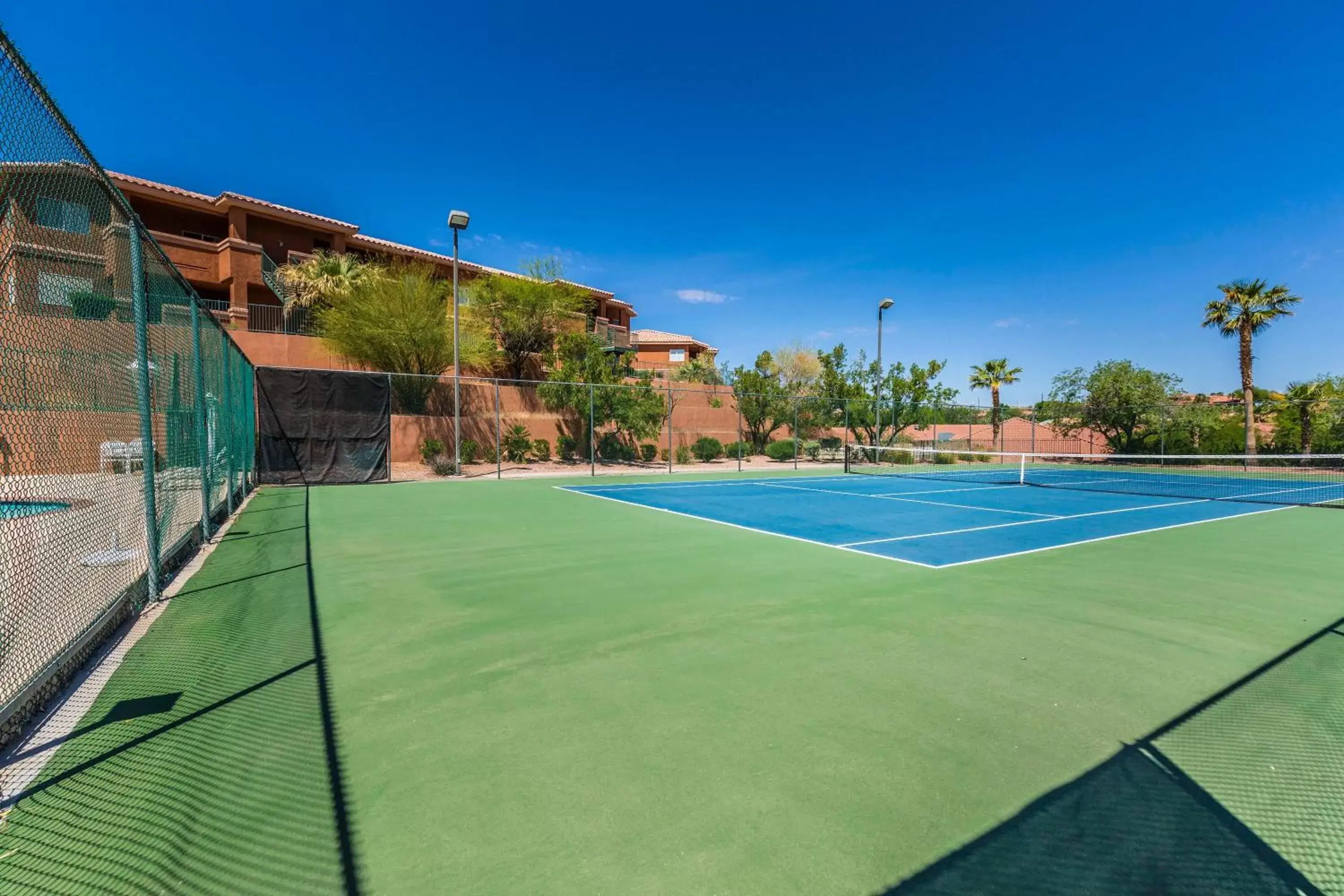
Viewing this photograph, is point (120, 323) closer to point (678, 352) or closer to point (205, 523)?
point (205, 523)

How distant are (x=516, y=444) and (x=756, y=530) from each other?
1442cm

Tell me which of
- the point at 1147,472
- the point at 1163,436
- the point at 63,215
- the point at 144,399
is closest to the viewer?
the point at 63,215

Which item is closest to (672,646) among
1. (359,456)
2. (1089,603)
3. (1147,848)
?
(1147,848)

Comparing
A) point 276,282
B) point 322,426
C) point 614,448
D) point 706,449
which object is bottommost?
point 706,449

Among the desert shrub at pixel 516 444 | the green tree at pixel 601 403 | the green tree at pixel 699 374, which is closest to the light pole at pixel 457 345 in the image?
the desert shrub at pixel 516 444

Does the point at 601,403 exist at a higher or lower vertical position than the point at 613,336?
lower

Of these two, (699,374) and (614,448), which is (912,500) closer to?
(614,448)

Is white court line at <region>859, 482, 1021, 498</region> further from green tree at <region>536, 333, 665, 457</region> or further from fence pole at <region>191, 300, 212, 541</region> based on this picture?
fence pole at <region>191, 300, 212, 541</region>

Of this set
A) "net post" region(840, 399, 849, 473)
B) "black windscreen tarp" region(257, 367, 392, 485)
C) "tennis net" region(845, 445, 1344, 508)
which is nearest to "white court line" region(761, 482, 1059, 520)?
"tennis net" region(845, 445, 1344, 508)

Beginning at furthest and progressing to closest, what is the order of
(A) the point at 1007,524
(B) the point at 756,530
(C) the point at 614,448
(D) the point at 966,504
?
(C) the point at 614,448 → (D) the point at 966,504 → (A) the point at 1007,524 → (B) the point at 756,530

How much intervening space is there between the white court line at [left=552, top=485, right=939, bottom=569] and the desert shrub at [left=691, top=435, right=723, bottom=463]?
1242 cm

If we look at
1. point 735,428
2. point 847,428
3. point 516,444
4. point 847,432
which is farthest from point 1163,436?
point 516,444

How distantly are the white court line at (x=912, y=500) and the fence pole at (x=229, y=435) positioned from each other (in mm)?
10867

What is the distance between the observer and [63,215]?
3.36 metres
